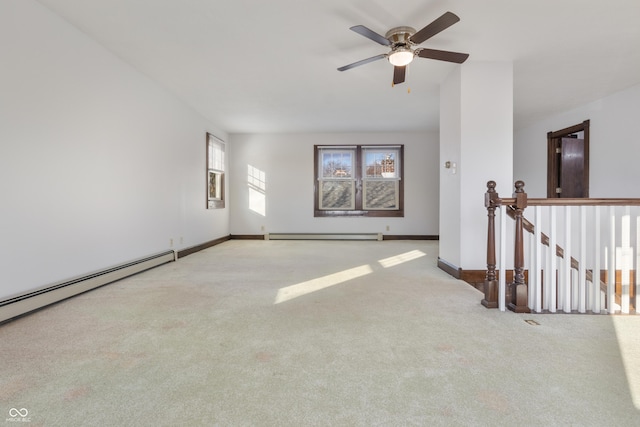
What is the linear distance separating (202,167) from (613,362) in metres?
6.25

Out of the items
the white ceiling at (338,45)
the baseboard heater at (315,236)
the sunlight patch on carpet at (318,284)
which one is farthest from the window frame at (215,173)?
the sunlight patch on carpet at (318,284)

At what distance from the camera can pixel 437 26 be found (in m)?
2.66

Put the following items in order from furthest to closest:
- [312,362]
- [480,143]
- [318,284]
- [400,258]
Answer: [400,258] < [480,143] < [318,284] < [312,362]

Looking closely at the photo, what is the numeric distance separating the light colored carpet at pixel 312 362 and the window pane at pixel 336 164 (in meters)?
5.12

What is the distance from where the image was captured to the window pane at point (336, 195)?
8086 mm

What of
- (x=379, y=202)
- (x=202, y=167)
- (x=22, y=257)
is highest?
(x=202, y=167)

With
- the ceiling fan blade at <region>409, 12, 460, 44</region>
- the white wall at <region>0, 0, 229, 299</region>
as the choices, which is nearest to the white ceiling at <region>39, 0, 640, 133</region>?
the ceiling fan blade at <region>409, 12, 460, 44</region>

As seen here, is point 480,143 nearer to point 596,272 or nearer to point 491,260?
point 491,260

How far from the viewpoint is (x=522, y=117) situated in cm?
666

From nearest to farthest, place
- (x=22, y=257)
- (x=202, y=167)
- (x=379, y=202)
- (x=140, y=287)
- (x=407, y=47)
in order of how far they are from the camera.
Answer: (x=22, y=257) < (x=407, y=47) < (x=140, y=287) < (x=202, y=167) < (x=379, y=202)

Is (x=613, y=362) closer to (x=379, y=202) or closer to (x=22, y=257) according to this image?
(x=22, y=257)

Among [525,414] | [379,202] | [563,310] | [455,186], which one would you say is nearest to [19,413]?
[525,414]

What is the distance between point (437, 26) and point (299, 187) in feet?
18.6

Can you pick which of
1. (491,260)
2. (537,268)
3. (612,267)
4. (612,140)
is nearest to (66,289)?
(491,260)
